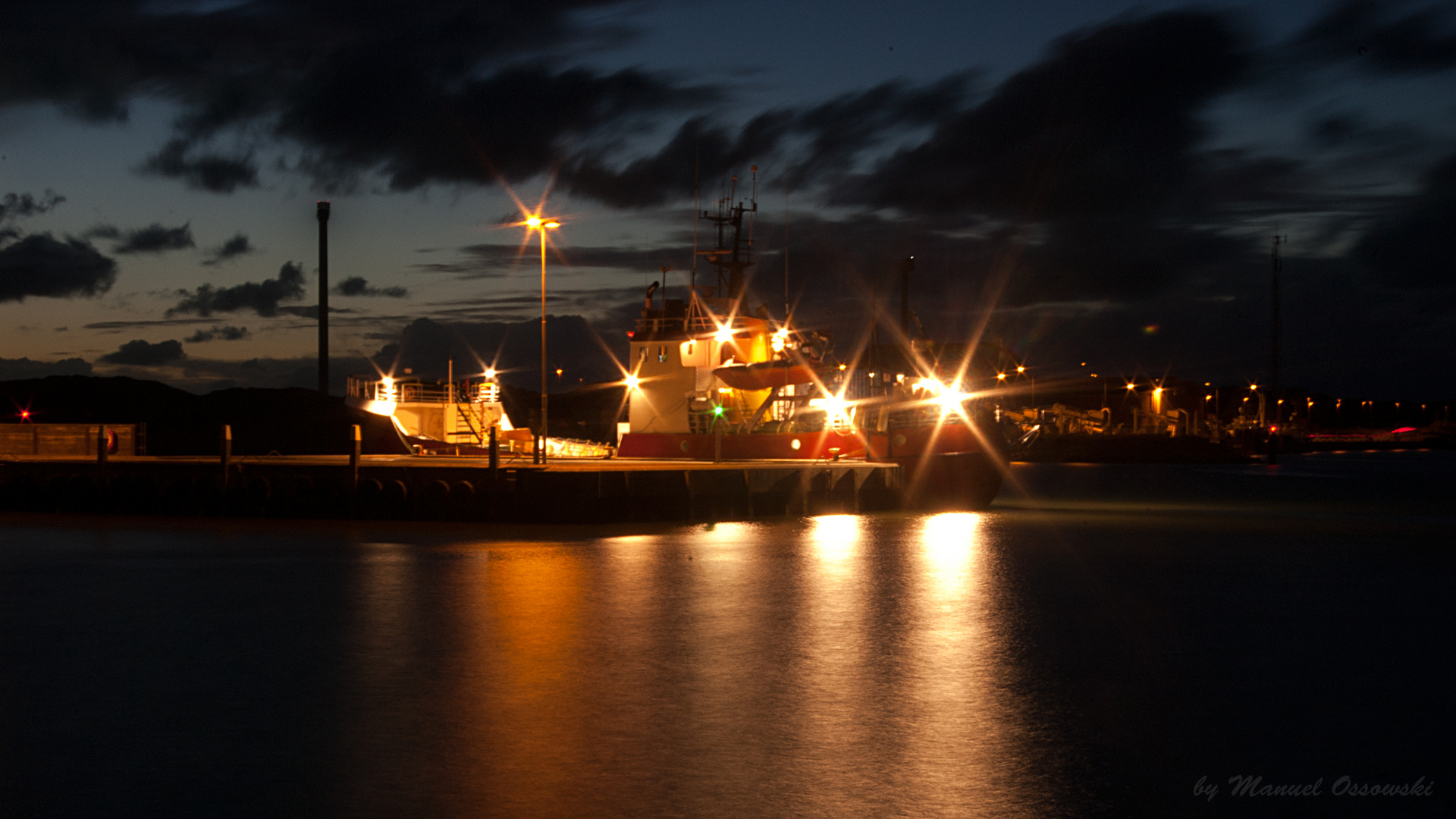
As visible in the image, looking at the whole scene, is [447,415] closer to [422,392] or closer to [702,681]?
[422,392]

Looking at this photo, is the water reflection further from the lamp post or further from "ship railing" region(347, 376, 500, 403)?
"ship railing" region(347, 376, 500, 403)

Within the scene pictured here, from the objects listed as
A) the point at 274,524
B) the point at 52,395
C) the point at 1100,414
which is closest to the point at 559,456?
the point at 274,524

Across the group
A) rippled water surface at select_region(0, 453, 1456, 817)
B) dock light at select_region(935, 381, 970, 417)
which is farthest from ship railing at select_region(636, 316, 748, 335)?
rippled water surface at select_region(0, 453, 1456, 817)

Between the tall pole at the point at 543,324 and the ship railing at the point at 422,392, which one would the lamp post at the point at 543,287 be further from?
the ship railing at the point at 422,392

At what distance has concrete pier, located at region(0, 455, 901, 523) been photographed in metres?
28.2

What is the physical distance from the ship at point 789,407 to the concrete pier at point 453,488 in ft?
8.30

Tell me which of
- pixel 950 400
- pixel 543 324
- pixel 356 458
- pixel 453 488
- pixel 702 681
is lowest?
pixel 702 681

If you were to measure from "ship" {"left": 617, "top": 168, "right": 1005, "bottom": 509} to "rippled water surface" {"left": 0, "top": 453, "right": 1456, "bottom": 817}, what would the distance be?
13.7m

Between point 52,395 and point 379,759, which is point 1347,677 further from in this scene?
point 52,395

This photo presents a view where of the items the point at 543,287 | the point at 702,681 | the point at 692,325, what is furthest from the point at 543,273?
the point at 702,681

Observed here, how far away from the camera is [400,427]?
142 ft

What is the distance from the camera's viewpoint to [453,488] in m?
28.7

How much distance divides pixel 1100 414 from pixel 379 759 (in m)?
150

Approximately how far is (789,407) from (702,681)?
94.9 ft
